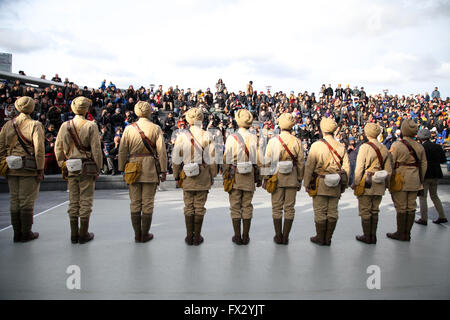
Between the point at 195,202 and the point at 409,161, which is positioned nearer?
the point at 195,202

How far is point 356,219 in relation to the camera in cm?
579

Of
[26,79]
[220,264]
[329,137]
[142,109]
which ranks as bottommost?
[220,264]

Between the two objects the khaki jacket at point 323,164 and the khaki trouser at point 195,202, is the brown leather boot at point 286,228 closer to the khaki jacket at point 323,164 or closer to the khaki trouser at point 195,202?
the khaki jacket at point 323,164

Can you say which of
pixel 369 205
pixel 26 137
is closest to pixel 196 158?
pixel 26 137

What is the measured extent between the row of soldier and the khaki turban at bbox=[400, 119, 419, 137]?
0.73 meters

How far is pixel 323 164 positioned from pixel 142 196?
2680 mm

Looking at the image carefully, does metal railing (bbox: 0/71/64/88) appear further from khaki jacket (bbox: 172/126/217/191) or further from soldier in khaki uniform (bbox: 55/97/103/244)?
khaki jacket (bbox: 172/126/217/191)

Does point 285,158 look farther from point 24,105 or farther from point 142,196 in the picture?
point 24,105

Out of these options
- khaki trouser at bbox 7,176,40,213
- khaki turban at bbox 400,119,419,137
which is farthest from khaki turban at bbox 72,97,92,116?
khaki turban at bbox 400,119,419,137

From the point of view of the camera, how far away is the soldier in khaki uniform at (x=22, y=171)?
168 inches

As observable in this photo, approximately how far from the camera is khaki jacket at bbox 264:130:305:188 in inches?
166

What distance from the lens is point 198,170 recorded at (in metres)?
4.11

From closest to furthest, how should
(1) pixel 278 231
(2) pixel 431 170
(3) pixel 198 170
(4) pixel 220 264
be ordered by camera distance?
(4) pixel 220 264
(3) pixel 198 170
(1) pixel 278 231
(2) pixel 431 170

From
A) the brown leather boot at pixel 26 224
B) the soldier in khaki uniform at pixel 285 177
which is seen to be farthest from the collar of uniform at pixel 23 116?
the soldier in khaki uniform at pixel 285 177
